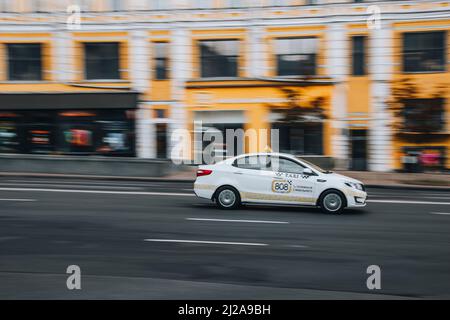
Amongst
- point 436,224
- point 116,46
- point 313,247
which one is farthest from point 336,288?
point 116,46

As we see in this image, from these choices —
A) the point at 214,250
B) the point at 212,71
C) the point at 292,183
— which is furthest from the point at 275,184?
the point at 212,71

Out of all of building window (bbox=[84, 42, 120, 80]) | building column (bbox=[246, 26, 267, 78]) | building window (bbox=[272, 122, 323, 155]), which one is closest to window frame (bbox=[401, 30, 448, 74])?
building window (bbox=[272, 122, 323, 155])

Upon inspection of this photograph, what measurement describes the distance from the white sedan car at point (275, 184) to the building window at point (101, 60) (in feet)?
58.5

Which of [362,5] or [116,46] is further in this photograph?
[116,46]

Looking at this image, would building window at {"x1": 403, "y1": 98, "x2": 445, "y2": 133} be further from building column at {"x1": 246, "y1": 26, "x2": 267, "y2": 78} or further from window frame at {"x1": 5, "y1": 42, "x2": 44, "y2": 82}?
window frame at {"x1": 5, "y1": 42, "x2": 44, "y2": 82}

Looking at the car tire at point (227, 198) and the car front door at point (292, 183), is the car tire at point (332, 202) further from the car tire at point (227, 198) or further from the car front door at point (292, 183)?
the car tire at point (227, 198)

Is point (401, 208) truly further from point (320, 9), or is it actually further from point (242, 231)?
point (320, 9)

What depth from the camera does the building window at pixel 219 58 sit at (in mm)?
29219

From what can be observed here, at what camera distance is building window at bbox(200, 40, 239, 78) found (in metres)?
29.2

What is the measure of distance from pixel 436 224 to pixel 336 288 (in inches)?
240

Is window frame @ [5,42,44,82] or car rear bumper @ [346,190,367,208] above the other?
window frame @ [5,42,44,82]

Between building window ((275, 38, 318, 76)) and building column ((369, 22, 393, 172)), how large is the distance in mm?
2958

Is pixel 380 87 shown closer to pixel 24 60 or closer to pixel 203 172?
pixel 203 172

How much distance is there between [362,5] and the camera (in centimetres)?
2747
